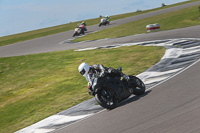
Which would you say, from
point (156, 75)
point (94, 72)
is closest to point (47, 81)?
point (156, 75)

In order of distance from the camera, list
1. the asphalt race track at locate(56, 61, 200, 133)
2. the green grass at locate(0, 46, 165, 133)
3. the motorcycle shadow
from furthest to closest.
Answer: the green grass at locate(0, 46, 165, 133)
the motorcycle shadow
the asphalt race track at locate(56, 61, 200, 133)

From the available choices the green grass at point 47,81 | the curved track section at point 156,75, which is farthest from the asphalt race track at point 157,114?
the green grass at point 47,81

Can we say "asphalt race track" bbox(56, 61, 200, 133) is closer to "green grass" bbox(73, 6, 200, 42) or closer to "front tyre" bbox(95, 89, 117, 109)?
"front tyre" bbox(95, 89, 117, 109)

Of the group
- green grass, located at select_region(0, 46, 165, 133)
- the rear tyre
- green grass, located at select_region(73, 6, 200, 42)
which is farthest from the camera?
green grass, located at select_region(73, 6, 200, 42)

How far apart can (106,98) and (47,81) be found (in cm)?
690

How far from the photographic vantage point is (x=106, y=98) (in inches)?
351

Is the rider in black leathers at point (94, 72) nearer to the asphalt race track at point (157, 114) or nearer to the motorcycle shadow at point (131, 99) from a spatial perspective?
the motorcycle shadow at point (131, 99)

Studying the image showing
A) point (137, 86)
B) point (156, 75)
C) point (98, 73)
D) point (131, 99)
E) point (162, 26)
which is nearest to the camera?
point (98, 73)

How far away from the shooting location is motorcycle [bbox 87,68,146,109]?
8.66 meters

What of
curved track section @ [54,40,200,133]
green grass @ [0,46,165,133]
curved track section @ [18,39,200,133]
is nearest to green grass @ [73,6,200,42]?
green grass @ [0,46,165,133]

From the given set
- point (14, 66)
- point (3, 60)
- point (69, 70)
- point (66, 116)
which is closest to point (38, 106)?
point (66, 116)

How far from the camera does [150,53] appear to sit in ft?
54.7

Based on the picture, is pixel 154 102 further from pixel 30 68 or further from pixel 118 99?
pixel 30 68

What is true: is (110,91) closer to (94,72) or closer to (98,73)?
(98,73)
